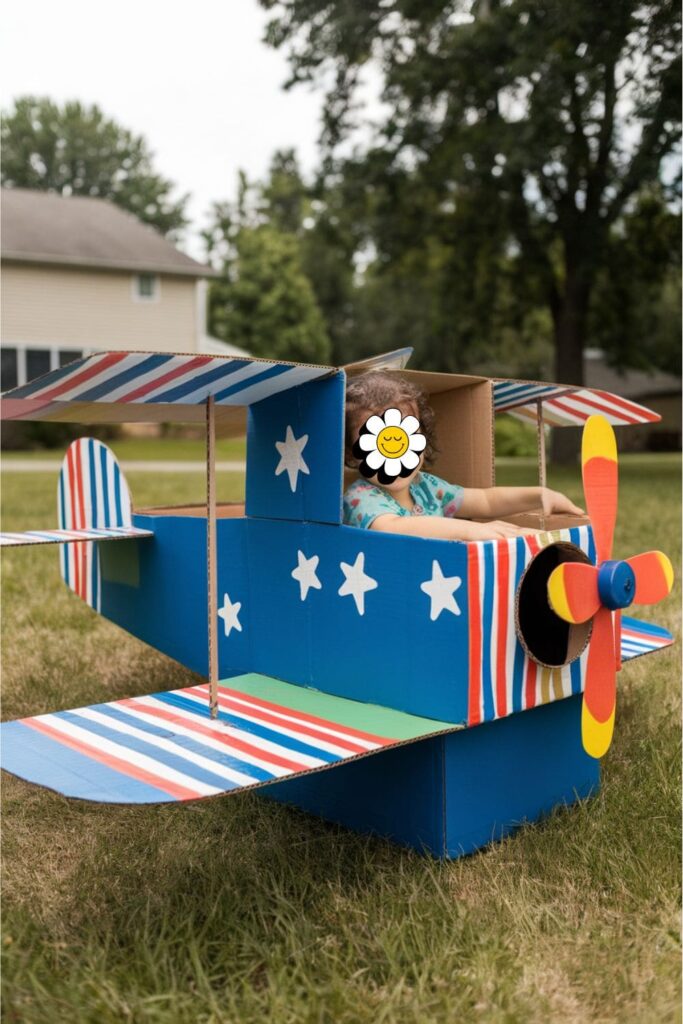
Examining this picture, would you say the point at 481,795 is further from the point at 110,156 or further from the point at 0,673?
the point at 110,156

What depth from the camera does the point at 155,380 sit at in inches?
90.0

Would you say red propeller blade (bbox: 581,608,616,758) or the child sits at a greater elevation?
the child

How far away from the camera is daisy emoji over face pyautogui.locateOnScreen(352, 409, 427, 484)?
2939mm

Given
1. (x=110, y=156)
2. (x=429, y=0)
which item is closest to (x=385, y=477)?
(x=429, y=0)

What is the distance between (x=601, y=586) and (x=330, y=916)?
3.57 feet

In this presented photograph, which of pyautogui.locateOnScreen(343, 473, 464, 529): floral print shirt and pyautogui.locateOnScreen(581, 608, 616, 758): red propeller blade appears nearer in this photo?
pyautogui.locateOnScreen(581, 608, 616, 758): red propeller blade

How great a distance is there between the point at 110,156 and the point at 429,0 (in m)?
34.8

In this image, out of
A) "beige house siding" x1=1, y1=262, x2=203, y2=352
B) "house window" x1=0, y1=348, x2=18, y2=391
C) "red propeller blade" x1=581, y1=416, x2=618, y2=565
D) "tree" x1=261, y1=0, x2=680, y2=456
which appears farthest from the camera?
"beige house siding" x1=1, y1=262, x2=203, y2=352

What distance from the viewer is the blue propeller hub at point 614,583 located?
8.52 ft

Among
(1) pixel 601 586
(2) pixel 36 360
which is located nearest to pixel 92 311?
(2) pixel 36 360

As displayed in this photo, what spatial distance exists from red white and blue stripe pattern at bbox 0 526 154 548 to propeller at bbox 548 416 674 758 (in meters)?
1.66

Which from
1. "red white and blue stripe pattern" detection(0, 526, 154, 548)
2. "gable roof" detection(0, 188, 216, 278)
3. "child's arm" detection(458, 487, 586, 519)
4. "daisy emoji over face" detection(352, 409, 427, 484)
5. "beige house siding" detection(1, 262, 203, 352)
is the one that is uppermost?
"gable roof" detection(0, 188, 216, 278)

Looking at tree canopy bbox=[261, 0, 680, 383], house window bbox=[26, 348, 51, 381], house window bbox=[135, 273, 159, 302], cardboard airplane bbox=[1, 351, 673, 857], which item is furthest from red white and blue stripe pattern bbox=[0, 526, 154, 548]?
house window bbox=[135, 273, 159, 302]

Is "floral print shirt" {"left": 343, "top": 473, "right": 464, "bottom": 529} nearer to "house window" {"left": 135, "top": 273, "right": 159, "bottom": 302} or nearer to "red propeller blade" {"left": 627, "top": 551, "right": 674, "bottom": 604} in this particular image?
"red propeller blade" {"left": 627, "top": 551, "right": 674, "bottom": 604}
